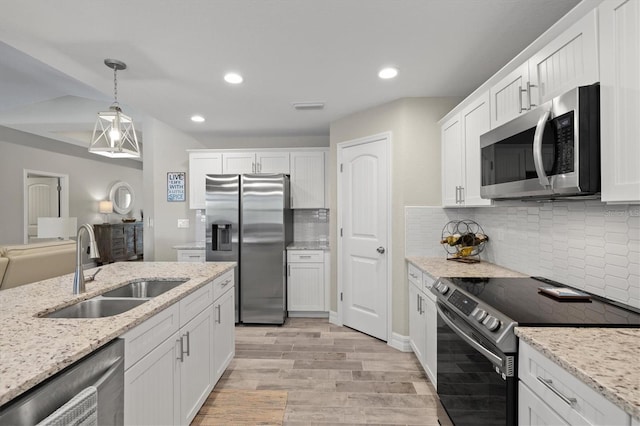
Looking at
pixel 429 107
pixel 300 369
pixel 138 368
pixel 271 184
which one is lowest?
pixel 300 369

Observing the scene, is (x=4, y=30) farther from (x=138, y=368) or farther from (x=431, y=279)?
(x=431, y=279)

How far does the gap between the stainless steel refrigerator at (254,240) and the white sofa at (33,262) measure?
4.90 ft

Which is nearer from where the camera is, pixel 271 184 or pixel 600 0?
pixel 600 0

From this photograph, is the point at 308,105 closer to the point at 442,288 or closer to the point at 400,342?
the point at 442,288

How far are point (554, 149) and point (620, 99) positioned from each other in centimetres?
29

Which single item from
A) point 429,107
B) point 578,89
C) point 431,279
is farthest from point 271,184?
point 578,89

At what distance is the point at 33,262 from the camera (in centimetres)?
311

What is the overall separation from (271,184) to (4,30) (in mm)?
2465

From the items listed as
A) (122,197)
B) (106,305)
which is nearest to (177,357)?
(106,305)

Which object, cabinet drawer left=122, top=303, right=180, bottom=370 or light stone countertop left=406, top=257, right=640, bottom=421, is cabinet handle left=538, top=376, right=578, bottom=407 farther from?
cabinet drawer left=122, top=303, right=180, bottom=370

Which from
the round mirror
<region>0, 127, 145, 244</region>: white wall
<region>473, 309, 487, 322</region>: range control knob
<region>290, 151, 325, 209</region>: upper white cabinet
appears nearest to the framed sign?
<region>0, 127, 145, 244</region>: white wall

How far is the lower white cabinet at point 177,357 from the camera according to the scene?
1.39m

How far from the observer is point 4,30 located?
1.96m

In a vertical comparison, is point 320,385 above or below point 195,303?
below
